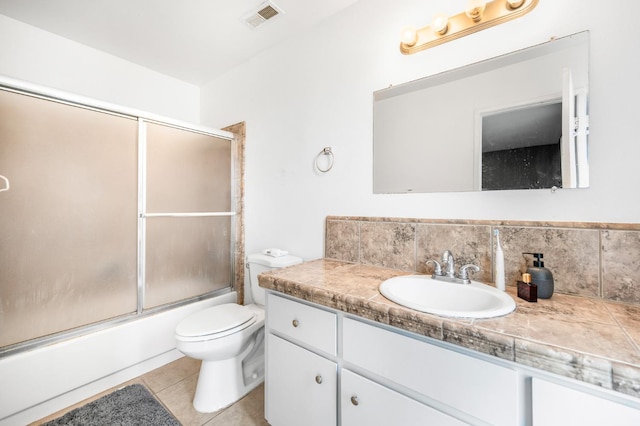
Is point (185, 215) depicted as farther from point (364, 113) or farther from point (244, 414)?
point (364, 113)

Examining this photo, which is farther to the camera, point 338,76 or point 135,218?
point 135,218

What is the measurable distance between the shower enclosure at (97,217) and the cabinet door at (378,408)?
5.19 feet

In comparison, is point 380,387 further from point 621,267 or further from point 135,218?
point 135,218

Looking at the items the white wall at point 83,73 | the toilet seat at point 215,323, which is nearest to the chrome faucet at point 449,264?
the toilet seat at point 215,323

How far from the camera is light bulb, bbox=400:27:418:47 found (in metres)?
1.34

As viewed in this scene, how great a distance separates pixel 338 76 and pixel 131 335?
2155 millimetres

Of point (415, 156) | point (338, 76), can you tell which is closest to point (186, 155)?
point (338, 76)

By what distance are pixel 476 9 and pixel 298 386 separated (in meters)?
1.83

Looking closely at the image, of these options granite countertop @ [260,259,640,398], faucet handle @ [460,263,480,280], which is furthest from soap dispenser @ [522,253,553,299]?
faucet handle @ [460,263,480,280]

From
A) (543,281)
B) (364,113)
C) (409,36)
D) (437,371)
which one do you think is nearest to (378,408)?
(437,371)

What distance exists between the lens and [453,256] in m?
1.24

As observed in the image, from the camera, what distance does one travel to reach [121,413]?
57.6 inches

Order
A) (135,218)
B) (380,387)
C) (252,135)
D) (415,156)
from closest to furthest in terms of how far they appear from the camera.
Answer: (380,387)
(415,156)
(135,218)
(252,135)

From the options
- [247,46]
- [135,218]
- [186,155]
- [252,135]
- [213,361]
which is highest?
[247,46]
